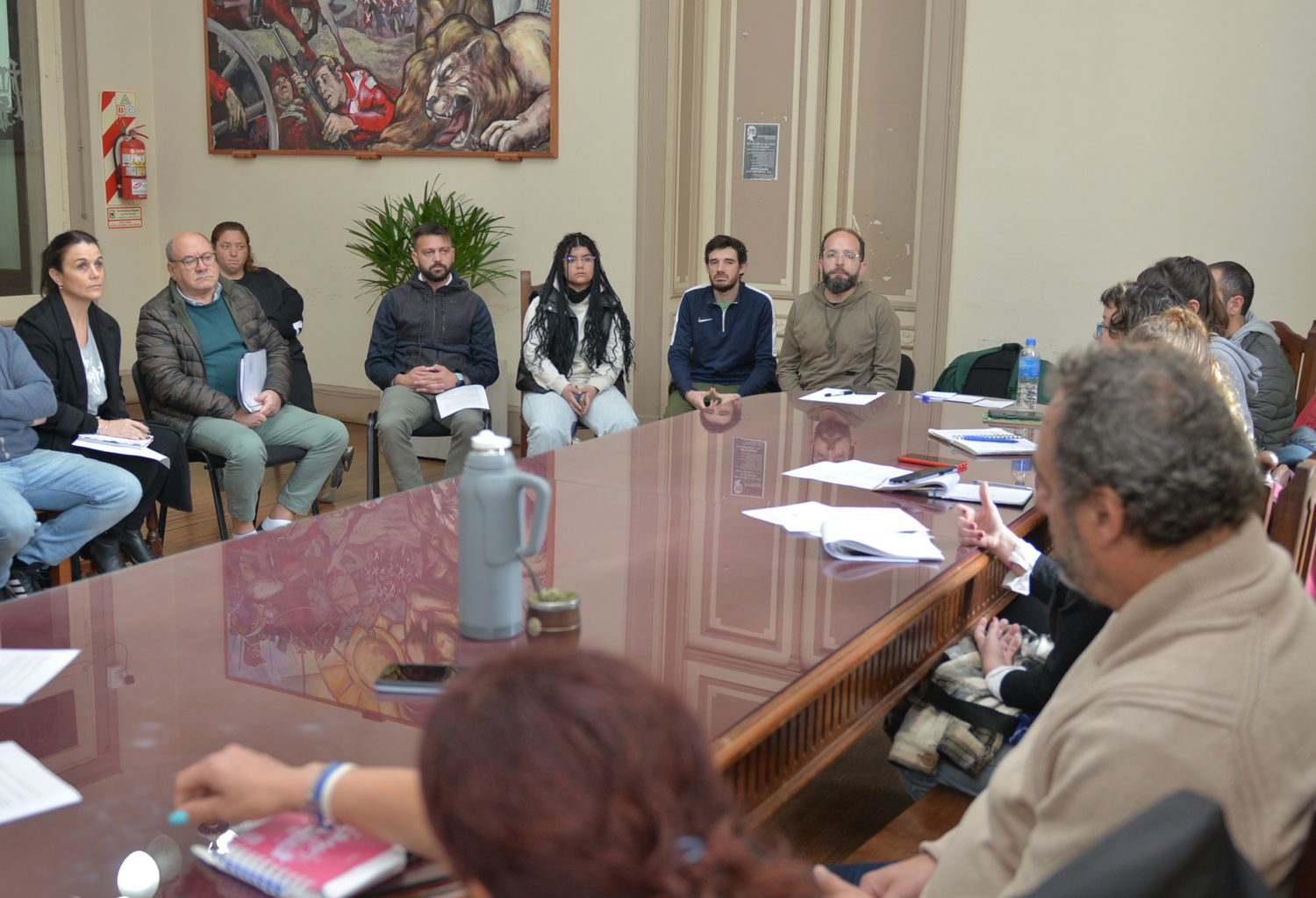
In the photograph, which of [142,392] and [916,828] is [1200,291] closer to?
[916,828]

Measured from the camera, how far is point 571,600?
1.78 meters

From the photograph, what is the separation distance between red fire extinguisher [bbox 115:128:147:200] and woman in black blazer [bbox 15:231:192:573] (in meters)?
3.94

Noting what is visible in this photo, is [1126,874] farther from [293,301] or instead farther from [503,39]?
[503,39]

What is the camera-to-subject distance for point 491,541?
5.60ft

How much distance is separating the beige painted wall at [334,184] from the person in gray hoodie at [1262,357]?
3.04m

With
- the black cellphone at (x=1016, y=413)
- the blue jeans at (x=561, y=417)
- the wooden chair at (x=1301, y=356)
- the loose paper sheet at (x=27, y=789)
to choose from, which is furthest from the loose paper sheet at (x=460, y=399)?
the loose paper sheet at (x=27, y=789)

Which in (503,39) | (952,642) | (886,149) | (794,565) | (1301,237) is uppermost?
(503,39)

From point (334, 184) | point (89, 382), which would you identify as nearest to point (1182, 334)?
point (89, 382)

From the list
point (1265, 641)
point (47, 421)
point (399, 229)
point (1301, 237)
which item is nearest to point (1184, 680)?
A: point (1265, 641)

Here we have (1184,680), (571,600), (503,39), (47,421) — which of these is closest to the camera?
(1184,680)

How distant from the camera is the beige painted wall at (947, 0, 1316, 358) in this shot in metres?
5.15

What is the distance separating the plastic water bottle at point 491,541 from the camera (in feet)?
5.56

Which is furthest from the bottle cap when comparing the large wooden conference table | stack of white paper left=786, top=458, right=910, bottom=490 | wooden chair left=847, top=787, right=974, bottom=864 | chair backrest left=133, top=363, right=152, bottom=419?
chair backrest left=133, top=363, right=152, bottom=419

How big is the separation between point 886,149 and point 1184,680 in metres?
5.38
